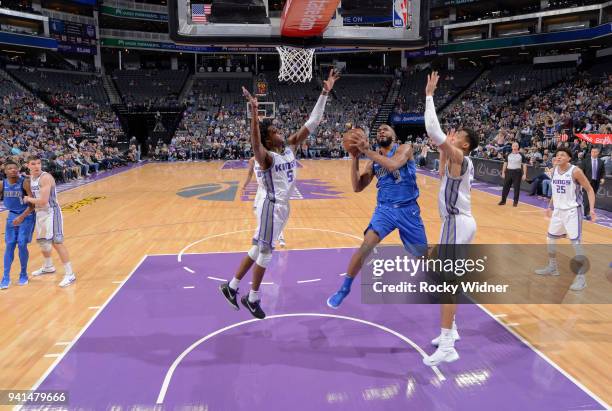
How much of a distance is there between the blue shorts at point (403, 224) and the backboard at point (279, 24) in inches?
204

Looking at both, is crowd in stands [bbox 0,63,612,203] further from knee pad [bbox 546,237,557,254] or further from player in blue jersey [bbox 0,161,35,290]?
player in blue jersey [bbox 0,161,35,290]

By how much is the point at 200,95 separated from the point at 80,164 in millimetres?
18701

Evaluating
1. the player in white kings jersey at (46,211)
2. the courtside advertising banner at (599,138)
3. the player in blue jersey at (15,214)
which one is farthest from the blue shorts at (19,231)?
the courtside advertising banner at (599,138)

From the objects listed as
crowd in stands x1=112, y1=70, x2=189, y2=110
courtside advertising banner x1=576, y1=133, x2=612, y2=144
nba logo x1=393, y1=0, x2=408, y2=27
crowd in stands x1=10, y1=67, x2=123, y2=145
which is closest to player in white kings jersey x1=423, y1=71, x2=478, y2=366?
nba logo x1=393, y1=0, x2=408, y2=27

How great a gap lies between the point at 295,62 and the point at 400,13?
255 centimetres

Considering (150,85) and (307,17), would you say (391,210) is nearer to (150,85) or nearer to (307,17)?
(307,17)

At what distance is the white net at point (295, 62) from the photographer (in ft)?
32.6

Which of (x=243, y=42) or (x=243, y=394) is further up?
(x=243, y=42)

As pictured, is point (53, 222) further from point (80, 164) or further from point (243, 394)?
point (80, 164)

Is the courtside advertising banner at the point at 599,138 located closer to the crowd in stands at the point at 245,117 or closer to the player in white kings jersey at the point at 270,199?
the player in white kings jersey at the point at 270,199

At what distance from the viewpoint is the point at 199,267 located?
700 centimetres

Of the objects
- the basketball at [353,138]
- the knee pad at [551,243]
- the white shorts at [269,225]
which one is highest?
the basketball at [353,138]

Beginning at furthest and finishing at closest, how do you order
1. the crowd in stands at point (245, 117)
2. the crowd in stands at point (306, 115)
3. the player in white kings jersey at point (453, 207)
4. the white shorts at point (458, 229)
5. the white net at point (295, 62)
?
the crowd in stands at point (245, 117), the crowd in stands at point (306, 115), the white net at point (295, 62), the white shorts at point (458, 229), the player in white kings jersey at point (453, 207)

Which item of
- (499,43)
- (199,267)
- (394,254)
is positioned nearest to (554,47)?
(499,43)
